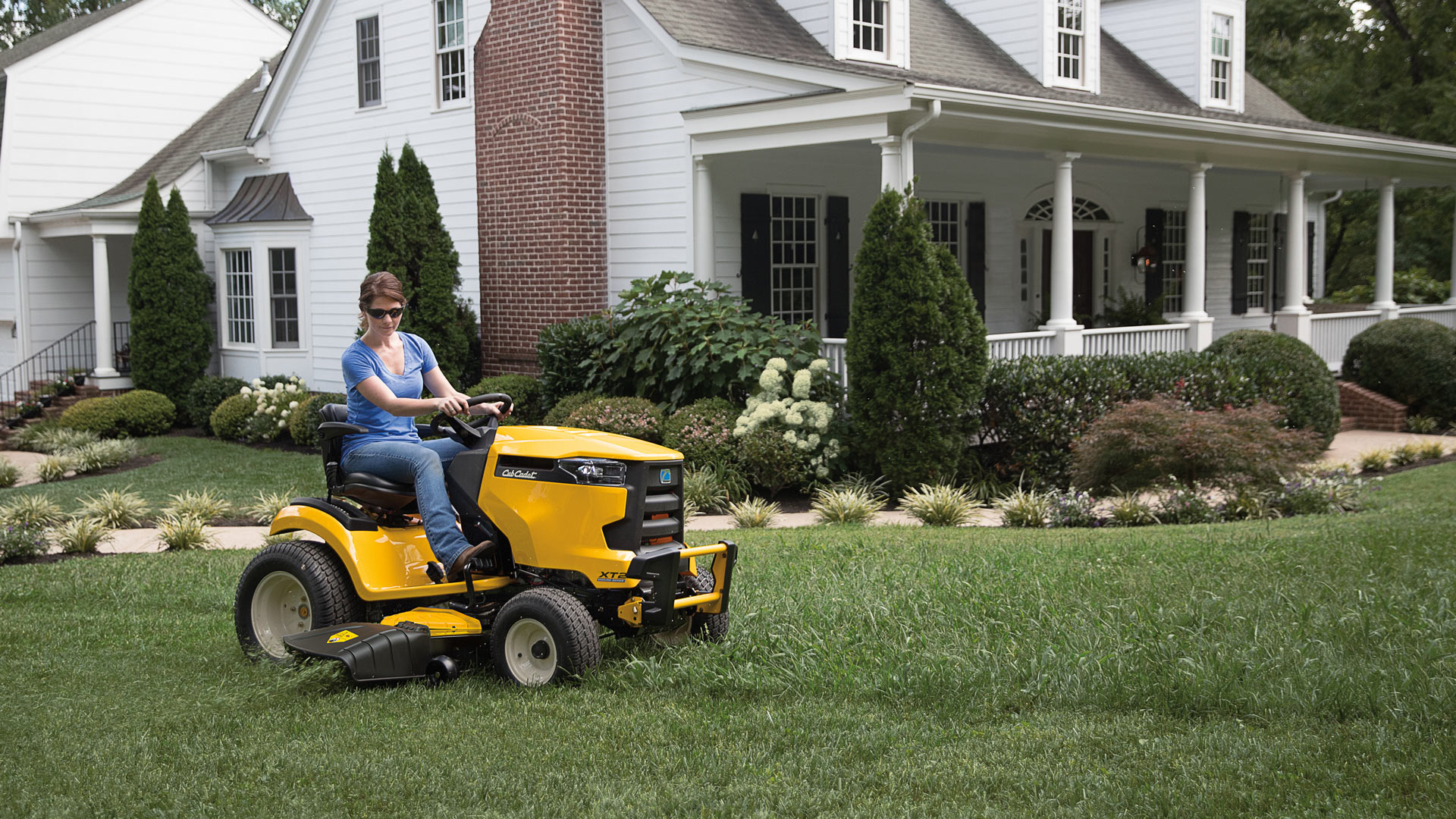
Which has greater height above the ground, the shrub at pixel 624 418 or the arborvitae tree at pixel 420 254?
the arborvitae tree at pixel 420 254

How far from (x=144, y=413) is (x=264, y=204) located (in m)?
3.53

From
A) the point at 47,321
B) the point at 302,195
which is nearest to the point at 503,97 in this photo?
the point at 302,195

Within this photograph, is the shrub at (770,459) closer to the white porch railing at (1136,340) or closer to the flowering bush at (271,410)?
the white porch railing at (1136,340)

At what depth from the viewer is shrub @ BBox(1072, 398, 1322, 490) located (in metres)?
10.7

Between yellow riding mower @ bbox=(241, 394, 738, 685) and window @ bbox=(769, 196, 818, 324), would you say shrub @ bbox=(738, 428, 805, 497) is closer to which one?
window @ bbox=(769, 196, 818, 324)

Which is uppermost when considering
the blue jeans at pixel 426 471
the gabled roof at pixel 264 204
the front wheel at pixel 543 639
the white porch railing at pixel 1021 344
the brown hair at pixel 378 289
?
the gabled roof at pixel 264 204

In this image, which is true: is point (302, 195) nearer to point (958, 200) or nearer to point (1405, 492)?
point (958, 200)

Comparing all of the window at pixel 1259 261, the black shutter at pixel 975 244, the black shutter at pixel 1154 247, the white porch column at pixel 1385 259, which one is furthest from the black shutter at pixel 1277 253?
the black shutter at pixel 975 244

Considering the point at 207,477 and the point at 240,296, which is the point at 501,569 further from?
the point at 240,296

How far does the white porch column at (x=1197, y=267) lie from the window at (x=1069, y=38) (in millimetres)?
2133

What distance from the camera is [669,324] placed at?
1305 centimetres

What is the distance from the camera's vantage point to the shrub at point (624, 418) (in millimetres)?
→ 12578

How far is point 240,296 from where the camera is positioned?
1964cm

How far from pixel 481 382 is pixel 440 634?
9.60 meters
